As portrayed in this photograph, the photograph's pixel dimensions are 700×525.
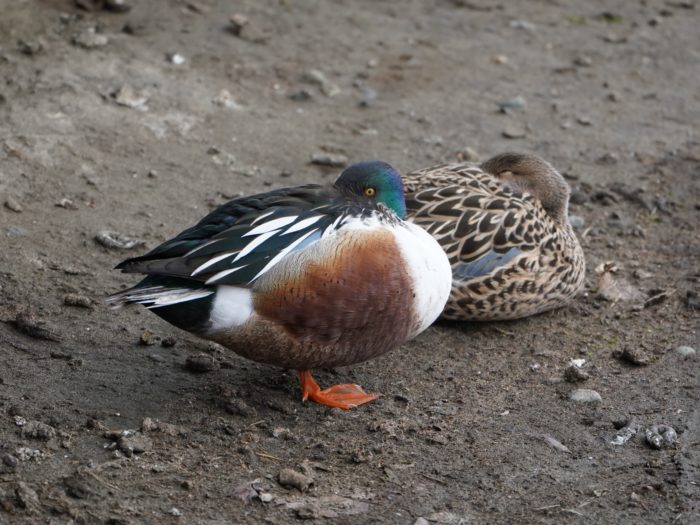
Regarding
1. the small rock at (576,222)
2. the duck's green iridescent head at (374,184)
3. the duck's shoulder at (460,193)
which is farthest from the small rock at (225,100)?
Result: the duck's green iridescent head at (374,184)

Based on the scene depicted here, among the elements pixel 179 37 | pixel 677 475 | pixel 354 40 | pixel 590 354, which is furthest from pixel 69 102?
pixel 677 475

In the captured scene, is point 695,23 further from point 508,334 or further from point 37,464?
point 37,464

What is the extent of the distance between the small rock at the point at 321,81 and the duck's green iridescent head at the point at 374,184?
10.2 feet

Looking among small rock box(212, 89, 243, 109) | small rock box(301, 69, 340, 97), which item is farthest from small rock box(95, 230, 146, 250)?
small rock box(301, 69, 340, 97)

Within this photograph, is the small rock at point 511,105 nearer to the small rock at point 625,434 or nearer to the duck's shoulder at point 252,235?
the duck's shoulder at point 252,235

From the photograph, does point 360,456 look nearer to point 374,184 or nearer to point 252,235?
point 252,235

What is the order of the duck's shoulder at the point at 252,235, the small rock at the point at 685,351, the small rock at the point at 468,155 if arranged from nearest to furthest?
1. the duck's shoulder at the point at 252,235
2. the small rock at the point at 685,351
3. the small rock at the point at 468,155

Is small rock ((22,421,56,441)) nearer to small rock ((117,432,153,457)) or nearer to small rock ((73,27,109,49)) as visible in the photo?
small rock ((117,432,153,457))

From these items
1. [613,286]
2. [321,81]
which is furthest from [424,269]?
[321,81]

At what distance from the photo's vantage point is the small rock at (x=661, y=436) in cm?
402

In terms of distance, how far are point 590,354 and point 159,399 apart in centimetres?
201

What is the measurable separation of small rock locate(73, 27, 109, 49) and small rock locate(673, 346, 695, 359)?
4.25 metres

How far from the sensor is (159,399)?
4098 mm

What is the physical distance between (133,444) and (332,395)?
3.01 ft
